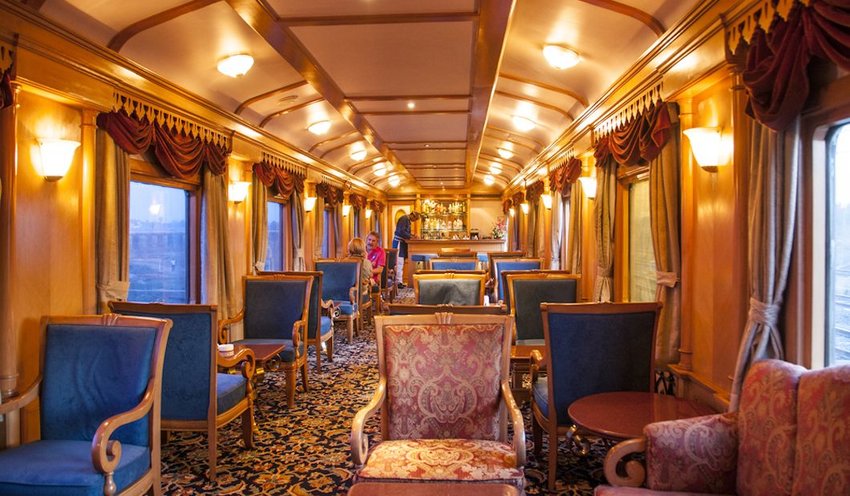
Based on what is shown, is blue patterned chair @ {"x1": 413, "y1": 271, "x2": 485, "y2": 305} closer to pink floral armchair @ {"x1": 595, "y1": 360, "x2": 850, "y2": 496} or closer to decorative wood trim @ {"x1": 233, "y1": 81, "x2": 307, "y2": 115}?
decorative wood trim @ {"x1": 233, "y1": 81, "x2": 307, "y2": 115}

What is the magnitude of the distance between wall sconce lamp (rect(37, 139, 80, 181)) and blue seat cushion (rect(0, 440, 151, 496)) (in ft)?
5.50

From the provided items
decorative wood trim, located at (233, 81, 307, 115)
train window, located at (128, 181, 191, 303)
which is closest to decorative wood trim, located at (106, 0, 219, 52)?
train window, located at (128, 181, 191, 303)

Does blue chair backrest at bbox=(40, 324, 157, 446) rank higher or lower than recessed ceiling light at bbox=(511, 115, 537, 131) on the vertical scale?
lower

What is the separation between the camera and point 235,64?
439cm

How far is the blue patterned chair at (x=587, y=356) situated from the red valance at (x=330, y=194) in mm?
7230

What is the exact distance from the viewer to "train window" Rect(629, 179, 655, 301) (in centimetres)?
474

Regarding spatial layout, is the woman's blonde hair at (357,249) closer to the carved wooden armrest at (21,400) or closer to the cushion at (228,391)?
the cushion at (228,391)

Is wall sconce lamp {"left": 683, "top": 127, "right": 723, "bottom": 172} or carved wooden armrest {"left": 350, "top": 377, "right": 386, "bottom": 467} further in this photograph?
wall sconce lamp {"left": 683, "top": 127, "right": 723, "bottom": 172}

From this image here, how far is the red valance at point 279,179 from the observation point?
660 centimetres

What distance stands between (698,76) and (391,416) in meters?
2.68

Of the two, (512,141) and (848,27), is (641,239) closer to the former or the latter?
(848,27)

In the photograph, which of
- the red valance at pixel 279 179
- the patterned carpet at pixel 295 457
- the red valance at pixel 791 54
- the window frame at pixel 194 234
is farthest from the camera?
the red valance at pixel 279 179

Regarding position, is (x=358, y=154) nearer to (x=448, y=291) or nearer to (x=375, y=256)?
(x=375, y=256)

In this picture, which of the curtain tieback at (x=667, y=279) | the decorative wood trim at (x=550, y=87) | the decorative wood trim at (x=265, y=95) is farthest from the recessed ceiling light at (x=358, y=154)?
the curtain tieback at (x=667, y=279)
